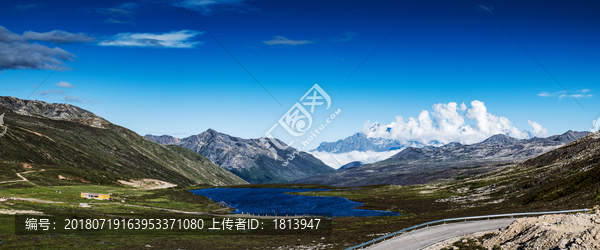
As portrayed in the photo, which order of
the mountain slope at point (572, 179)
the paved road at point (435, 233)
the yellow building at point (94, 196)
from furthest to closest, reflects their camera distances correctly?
the yellow building at point (94, 196)
the mountain slope at point (572, 179)
the paved road at point (435, 233)

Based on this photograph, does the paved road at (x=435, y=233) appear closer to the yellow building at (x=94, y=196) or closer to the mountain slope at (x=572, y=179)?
the mountain slope at (x=572, y=179)

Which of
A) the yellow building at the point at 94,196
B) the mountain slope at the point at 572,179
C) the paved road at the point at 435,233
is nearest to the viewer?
the paved road at the point at 435,233

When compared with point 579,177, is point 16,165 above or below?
above

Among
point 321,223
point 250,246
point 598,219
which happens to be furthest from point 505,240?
point 321,223

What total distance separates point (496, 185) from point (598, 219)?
12015 centimetres

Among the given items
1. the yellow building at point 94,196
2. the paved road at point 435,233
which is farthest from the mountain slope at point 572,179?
the yellow building at point 94,196

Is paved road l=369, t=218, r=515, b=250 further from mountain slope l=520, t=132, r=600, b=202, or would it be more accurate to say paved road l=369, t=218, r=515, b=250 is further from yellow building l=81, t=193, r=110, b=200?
yellow building l=81, t=193, r=110, b=200

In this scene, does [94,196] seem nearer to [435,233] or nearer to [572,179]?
[435,233]

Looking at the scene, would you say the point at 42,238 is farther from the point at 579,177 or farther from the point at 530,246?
the point at 579,177

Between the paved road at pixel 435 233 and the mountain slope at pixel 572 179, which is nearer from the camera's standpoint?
the paved road at pixel 435 233

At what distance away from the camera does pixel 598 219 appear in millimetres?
39750

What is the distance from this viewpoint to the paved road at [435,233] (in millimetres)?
54131

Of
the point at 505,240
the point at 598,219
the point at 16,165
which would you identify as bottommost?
the point at 505,240

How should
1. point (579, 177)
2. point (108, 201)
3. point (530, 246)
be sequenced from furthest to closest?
point (108, 201)
point (579, 177)
point (530, 246)
